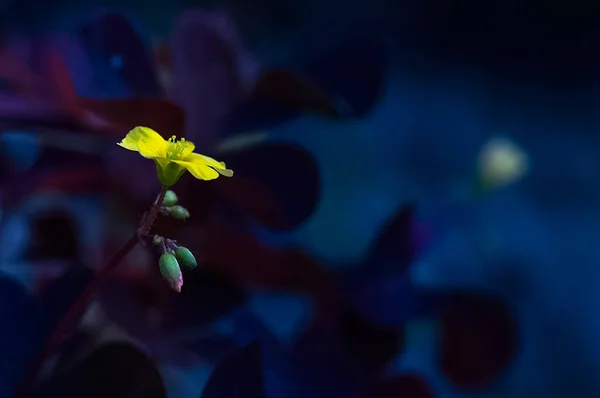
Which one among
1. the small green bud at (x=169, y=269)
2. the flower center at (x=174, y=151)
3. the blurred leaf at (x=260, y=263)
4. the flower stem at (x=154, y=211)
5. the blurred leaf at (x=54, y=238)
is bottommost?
the small green bud at (x=169, y=269)

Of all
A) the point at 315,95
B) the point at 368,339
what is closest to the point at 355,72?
the point at 315,95

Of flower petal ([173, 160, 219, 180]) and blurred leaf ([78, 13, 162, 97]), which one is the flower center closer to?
flower petal ([173, 160, 219, 180])

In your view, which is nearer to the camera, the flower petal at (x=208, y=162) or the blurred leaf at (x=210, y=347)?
the flower petal at (x=208, y=162)

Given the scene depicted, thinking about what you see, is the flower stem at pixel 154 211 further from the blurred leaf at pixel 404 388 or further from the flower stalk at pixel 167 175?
the blurred leaf at pixel 404 388

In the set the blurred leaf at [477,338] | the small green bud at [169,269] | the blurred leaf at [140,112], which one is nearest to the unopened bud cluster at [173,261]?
the small green bud at [169,269]

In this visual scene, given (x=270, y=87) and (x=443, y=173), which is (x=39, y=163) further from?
(x=443, y=173)

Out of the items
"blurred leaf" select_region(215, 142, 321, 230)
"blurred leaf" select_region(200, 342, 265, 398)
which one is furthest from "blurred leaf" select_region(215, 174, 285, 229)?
"blurred leaf" select_region(200, 342, 265, 398)
